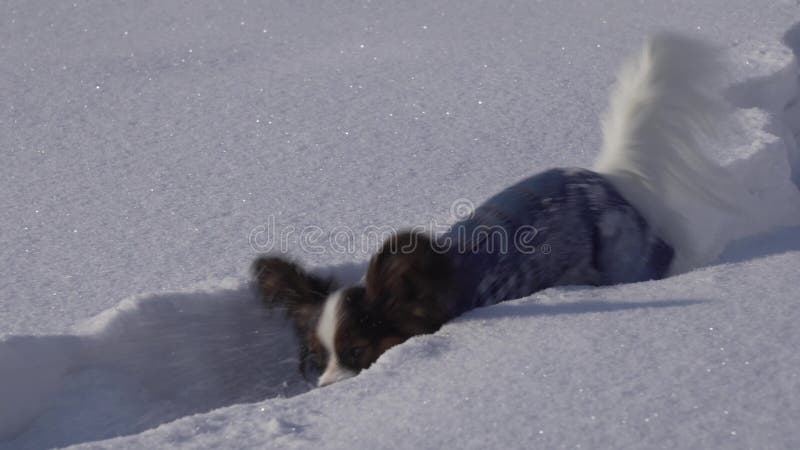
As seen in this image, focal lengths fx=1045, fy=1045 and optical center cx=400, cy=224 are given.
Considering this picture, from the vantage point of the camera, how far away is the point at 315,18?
387 cm

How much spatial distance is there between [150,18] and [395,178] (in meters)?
1.71

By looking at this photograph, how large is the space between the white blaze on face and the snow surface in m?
0.19

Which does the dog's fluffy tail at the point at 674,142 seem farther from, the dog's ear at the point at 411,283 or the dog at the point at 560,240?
the dog's ear at the point at 411,283

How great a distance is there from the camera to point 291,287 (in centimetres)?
204

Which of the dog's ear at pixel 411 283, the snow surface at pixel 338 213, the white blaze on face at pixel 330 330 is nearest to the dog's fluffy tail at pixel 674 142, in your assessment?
the snow surface at pixel 338 213

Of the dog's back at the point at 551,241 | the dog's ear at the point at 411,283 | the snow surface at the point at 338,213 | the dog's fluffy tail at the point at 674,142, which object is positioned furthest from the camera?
the dog's fluffy tail at the point at 674,142

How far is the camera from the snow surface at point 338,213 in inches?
55.0

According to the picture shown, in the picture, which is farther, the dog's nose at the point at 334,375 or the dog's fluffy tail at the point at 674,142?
the dog's fluffy tail at the point at 674,142

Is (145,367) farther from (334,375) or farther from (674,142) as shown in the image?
(674,142)

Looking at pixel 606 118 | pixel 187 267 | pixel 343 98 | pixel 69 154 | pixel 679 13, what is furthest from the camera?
pixel 679 13

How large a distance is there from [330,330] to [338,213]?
1.82 feet

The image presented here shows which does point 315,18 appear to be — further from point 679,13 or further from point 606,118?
point 606,118

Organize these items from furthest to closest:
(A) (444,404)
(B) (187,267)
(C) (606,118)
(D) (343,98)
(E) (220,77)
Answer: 1. (E) (220,77)
2. (D) (343,98)
3. (C) (606,118)
4. (B) (187,267)
5. (A) (444,404)

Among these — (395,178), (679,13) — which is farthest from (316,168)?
(679,13)
